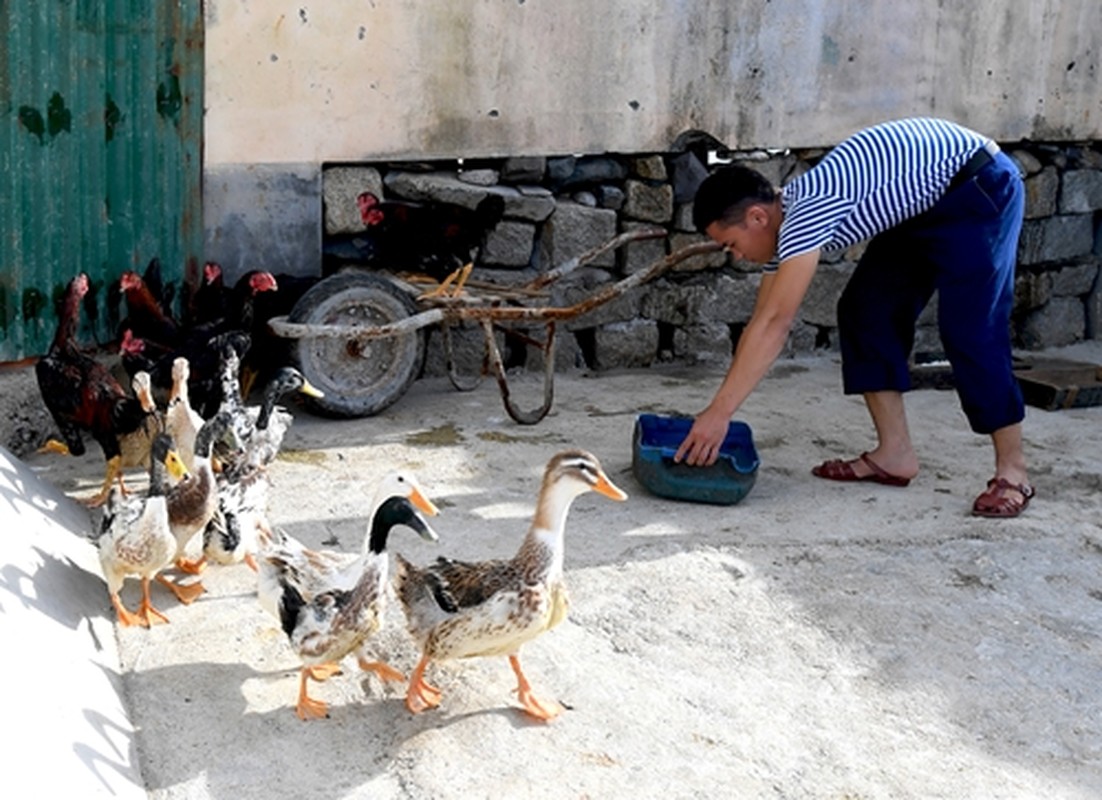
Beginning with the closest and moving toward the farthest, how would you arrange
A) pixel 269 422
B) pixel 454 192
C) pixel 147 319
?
1. pixel 269 422
2. pixel 147 319
3. pixel 454 192

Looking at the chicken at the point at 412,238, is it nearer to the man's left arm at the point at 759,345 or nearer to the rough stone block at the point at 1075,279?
the man's left arm at the point at 759,345

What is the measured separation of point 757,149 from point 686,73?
2.26ft

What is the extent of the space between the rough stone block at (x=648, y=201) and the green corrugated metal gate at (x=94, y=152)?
2.47 m

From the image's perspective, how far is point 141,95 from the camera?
21.8ft

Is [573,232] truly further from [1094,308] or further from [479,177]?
[1094,308]

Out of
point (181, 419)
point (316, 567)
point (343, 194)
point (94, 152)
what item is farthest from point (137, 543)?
point (343, 194)

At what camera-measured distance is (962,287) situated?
5660mm

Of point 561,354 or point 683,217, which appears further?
point 683,217

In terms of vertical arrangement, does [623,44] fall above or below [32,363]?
above

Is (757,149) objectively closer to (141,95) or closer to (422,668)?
(141,95)

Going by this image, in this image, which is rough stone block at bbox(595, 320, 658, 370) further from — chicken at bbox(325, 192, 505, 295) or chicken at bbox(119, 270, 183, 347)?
chicken at bbox(119, 270, 183, 347)

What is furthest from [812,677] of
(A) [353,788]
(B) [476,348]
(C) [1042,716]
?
(B) [476,348]

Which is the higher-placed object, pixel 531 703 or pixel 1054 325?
pixel 1054 325

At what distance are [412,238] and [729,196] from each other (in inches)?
89.9
